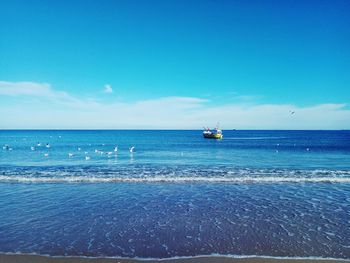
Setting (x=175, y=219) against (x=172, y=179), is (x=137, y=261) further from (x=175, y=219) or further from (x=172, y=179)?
(x=172, y=179)

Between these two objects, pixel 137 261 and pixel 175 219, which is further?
pixel 175 219

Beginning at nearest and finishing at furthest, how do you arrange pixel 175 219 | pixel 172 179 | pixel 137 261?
pixel 137 261 < pixel 175 219 < pixel 172 179

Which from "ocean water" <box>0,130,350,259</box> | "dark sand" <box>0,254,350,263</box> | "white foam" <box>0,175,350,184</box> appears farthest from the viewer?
"white foam" <box>0,175,350,184</box>

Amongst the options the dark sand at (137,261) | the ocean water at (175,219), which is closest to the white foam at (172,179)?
the ocean water at (175,219)

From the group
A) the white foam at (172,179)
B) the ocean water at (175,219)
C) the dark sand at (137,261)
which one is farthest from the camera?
the white foam at (172,179)

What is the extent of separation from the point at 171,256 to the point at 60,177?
1801cm

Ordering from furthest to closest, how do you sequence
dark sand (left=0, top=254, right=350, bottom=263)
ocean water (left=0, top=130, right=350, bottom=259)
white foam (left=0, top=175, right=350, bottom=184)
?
1. white foam (left=0, top=175, right=350, bottom=184)
2. ocean water (left=0, top=130, right=350, bottom=259)
3. dark sand (left=0, top=254, right=350, bottom=263)

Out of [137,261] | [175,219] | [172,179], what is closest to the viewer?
[137,261]

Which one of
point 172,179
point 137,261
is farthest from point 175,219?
point 172,179

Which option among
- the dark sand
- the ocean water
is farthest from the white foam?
the dark sand

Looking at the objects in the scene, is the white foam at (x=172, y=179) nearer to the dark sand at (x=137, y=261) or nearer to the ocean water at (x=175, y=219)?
the ocean water at (x=175, y=219)

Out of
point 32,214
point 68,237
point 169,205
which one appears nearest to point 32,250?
point 68,237

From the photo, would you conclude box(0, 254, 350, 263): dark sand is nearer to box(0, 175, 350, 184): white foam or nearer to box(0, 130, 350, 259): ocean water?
box(0, 130, 350, 259): ocean water

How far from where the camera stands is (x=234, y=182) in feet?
69.6
